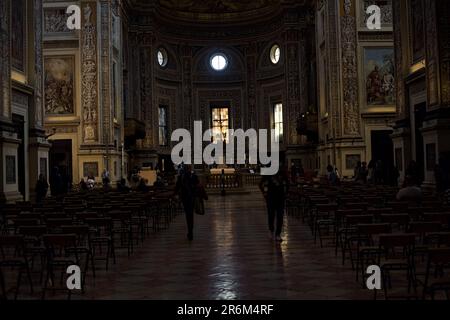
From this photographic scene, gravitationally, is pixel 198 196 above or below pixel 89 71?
below

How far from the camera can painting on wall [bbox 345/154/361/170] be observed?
1271 inches

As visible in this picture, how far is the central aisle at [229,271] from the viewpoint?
7949 mm

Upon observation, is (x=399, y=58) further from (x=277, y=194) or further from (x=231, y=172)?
(x=231, y=172)

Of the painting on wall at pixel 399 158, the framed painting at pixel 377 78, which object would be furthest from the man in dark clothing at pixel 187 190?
the framed painting at pixel 377 78

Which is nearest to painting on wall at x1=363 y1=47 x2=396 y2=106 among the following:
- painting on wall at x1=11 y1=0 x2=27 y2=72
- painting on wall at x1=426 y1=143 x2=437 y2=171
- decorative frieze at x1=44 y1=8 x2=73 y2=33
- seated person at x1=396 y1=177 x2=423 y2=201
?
painting on wall at x1=426 y1=143 x2=437 y2=171

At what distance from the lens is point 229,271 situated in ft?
31.6

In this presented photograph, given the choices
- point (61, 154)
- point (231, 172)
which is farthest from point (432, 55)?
point (61, 154)

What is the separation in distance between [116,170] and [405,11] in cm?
1830

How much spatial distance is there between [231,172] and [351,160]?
27.4 ft

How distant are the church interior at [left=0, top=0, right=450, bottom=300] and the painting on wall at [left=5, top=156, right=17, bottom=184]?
0.13 m

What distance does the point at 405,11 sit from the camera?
79.5 ft

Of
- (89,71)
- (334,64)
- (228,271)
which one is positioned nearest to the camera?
→ (228,271)
